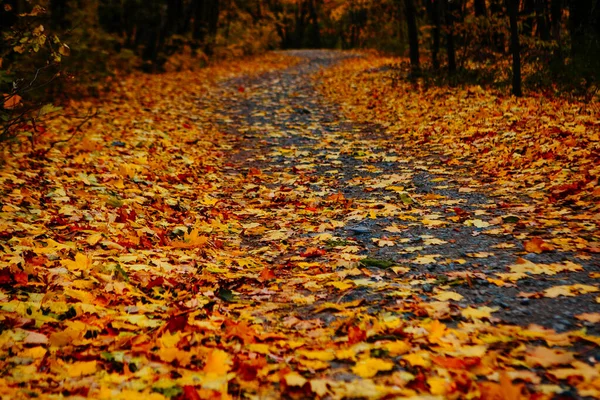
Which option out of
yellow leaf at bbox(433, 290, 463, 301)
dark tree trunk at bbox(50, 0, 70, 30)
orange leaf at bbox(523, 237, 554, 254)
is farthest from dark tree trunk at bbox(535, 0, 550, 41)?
yellow leaf at bbox(433, 290, 463, 301)

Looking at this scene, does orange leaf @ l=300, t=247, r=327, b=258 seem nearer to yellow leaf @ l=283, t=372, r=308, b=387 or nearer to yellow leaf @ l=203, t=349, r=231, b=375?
yellow leaf @ l=203, t=349, r=231, b=375

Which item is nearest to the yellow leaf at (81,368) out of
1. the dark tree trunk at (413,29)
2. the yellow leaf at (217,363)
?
the yellow leaf at (217,363)

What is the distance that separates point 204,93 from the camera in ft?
47.8

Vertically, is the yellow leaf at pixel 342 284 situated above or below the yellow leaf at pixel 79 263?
below

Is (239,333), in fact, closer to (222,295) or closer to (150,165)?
(222,295)

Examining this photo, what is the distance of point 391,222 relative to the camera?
4.91 metres

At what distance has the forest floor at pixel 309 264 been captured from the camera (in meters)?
2.42

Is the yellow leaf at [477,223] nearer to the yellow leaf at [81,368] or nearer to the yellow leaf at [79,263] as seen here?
the yellow leaf at [79,263]

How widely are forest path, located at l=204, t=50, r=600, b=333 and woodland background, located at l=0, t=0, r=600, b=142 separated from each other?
2.71 m

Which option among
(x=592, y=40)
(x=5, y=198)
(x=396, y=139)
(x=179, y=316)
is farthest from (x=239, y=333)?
(x=592, y=40)

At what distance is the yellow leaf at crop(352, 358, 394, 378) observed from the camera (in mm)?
2439

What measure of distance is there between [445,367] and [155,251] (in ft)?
8.60

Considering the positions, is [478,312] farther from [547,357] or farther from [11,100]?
[11,100]

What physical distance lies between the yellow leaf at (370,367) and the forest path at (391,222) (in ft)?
2.13
